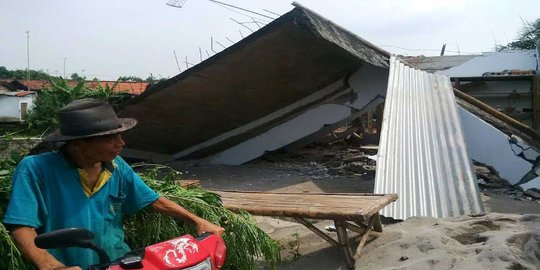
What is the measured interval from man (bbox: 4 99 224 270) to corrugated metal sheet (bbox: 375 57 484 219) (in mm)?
3695

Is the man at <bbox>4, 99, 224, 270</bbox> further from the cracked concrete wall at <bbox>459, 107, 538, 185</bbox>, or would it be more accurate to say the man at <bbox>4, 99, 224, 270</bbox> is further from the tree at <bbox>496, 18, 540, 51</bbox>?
the tree at <bbox>496, 18, 540, 51</bbox>

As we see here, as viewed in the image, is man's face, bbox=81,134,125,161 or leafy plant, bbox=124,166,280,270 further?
leafy plant, bbox=124,166,280,270

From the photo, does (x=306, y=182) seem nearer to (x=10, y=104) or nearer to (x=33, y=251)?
(x=33, y=251)

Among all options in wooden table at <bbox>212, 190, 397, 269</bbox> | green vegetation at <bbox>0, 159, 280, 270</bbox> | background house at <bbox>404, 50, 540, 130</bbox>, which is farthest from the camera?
background house at <bbox>404, 50, 540, 130</bbox>

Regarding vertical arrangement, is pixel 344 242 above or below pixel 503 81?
A: below

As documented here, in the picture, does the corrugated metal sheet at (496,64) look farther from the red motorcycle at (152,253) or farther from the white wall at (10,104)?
the white wall at (10,104)

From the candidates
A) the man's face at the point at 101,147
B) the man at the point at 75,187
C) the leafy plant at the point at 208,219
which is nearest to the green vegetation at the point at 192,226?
the leafy plant at the point at 208,219

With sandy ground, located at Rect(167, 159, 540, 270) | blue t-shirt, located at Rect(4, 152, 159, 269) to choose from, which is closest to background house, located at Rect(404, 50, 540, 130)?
sandy ground, located at Rect(167, 159, 540, 270)

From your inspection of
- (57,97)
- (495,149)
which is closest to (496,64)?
(495,149)

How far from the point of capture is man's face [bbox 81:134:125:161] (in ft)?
6.95

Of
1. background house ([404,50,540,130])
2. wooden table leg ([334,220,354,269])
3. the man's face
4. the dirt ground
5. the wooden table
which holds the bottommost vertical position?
the dirt ground

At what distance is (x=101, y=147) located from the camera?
213 centimetres

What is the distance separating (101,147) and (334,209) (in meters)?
2.27

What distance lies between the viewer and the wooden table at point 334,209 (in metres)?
3.91
